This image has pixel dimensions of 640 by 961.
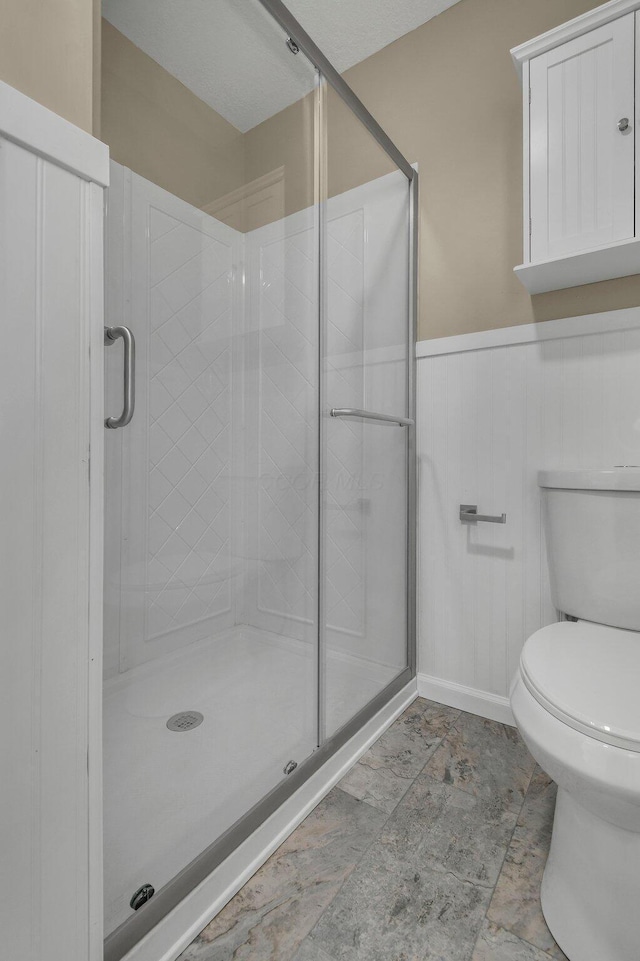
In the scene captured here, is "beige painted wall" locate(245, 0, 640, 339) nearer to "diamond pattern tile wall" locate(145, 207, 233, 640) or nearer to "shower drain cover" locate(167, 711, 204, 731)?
"diamond pattern tile wall" locate(145, 207, 233, 640)

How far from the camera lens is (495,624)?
1619 millimetres

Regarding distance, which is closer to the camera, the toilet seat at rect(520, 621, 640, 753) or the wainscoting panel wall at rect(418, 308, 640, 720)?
the toilet seat at rect(520, 621, 640, 753)

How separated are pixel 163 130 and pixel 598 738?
133cm

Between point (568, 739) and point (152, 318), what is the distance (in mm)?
1072

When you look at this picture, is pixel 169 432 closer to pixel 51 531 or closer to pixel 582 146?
pixel 51 531

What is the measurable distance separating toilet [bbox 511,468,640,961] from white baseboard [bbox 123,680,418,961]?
1.75 ft

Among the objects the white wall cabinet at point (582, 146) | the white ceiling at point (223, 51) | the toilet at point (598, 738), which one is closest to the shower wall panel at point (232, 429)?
the white ceiling at point (223, 51)

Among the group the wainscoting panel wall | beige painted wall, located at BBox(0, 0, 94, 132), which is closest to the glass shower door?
the wainscoting panel wall

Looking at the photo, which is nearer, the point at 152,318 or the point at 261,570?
the point at 152,318

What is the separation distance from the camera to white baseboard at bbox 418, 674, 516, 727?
5.22ft

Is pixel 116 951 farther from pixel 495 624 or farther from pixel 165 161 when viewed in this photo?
pixel 165 161

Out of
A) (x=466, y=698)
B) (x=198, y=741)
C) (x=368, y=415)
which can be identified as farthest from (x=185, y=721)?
(x=466, y=698)

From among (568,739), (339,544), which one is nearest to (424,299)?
(339,544)

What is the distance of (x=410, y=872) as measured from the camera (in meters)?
1.03
